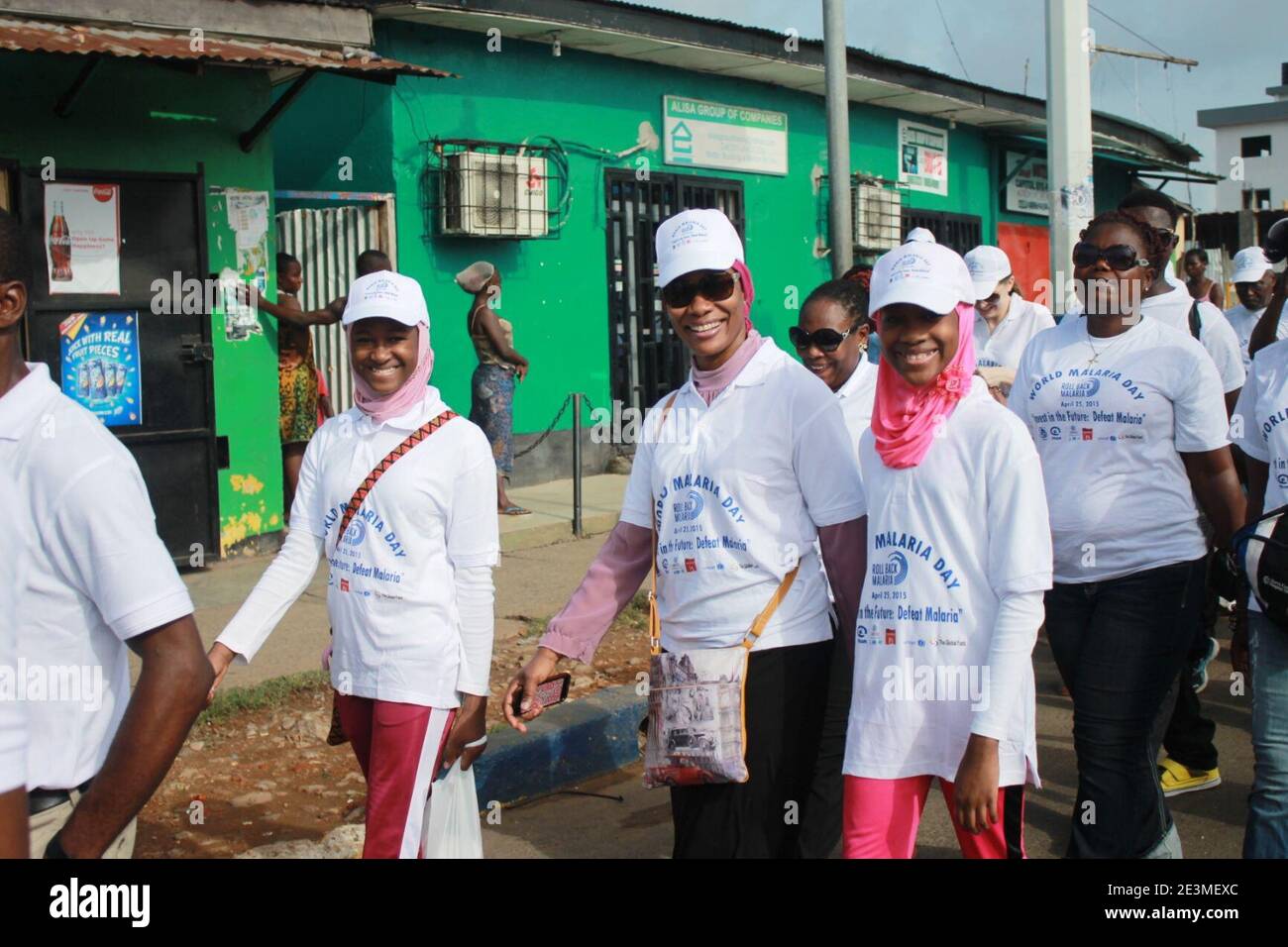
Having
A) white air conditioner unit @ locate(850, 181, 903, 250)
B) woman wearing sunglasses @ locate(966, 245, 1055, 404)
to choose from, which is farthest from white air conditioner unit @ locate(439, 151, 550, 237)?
woman wearing sunglasses @ locate(966, 245, 1055, 404)

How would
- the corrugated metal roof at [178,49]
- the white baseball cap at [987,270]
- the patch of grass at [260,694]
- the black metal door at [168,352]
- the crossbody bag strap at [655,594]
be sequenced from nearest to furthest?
the crossbody bag strap at [655,594]
the patch of grass at [260,694]
the white baseball cap at [987,270]
the corrugated metal roof at [178,49]
the black metal door at [168,352]

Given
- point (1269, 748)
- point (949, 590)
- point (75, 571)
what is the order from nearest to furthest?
point (75, 571) < point (949, 590) < point (1269, 748)

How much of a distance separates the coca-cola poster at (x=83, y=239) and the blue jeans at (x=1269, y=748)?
688 centimetres

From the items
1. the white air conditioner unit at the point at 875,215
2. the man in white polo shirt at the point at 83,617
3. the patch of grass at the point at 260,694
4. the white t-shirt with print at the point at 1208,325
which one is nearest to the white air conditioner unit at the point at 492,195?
the white air conditioner unit at the point at 875,215

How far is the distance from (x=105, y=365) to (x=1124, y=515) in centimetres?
637

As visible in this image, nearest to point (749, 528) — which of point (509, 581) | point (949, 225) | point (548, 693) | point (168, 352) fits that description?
point (548, 693)

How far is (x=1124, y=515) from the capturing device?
4.12 m

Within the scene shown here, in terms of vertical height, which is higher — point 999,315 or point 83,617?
point 999,315

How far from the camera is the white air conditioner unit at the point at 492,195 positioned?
36.5 feet

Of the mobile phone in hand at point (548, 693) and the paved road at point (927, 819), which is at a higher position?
the mobile phone in hand at point (548, 693)

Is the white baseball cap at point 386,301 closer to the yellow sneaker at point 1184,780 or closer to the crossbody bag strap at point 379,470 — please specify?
the crossbody bag strap at point 379,470

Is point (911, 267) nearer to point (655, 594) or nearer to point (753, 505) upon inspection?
point (753, 505)

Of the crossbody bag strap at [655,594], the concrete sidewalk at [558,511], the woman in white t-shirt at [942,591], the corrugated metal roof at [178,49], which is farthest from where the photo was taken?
the concrete sidewalk at [558,511]

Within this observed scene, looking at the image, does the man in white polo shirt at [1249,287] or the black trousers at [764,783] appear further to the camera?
the man in white polo shirt at [1249,287]
